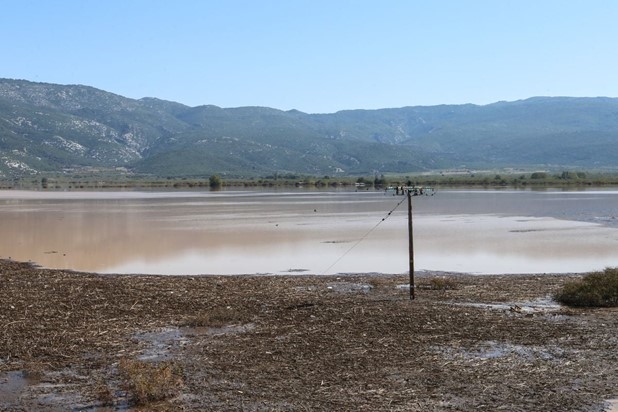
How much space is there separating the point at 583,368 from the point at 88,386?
7271mm

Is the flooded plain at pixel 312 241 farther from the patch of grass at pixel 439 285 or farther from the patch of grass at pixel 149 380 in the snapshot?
the patch of grass at pixel 149 380

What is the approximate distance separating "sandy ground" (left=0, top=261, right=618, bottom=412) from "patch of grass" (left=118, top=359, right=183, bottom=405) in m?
0.03

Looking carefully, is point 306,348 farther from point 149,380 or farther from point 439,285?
point 439,285

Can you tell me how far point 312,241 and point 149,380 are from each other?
79.3 feet

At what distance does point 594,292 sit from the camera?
55.3ft

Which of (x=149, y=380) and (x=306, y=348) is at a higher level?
(x=149, y=380)

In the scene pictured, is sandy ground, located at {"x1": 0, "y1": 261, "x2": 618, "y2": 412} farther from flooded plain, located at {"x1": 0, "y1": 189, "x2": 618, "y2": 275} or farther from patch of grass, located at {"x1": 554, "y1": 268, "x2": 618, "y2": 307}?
flooded plain, located at {"x1": 0, "y1": 189, "x2": 618, "y2": 275}

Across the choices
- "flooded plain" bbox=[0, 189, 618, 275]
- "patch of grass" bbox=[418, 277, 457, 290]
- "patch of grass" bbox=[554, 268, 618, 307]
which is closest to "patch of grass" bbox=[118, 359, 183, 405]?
"patch of grass" bbox=[418, 277, 457, 290]

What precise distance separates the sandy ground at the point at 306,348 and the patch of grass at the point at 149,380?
33mm

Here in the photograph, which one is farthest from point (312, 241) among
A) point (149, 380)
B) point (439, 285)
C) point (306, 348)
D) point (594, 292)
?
point (149, 380)

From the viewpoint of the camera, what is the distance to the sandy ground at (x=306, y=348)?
404 inches

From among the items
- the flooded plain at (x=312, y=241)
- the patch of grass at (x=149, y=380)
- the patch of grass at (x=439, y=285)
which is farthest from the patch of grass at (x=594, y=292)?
the patch of grass at (x=149, y=380)

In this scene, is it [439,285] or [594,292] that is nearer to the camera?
[594,292]

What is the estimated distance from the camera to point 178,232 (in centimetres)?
3988
